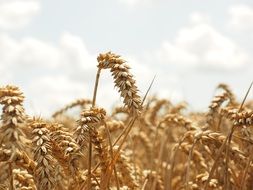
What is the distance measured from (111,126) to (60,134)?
0.99 m

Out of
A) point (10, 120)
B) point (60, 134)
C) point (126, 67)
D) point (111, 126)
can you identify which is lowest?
point (10, 120)

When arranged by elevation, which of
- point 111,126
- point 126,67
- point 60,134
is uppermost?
point 111,126

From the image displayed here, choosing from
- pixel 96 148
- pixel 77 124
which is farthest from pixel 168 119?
pixel 77 124

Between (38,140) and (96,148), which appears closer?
(38,140)

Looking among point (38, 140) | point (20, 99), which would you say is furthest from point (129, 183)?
point (20, 99)

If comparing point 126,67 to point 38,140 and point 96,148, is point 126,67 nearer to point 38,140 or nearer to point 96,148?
point 96,148

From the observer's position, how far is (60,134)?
5.51 feet

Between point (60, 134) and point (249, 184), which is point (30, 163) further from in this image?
point (249, 184)

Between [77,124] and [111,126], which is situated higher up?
[111,126]

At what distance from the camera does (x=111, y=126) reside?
2.66 meters

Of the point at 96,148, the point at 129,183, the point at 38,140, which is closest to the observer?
the point at 38,140

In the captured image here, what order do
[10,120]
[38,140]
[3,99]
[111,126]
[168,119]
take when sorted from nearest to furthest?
[10,120] → [3,99] → [38,140] → [111,126] → [168,119]

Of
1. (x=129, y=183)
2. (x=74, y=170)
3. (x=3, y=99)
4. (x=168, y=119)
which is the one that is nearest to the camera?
(x=3, y=99)

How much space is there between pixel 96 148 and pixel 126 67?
0.30 metres
